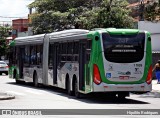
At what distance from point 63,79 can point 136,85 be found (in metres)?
4.76

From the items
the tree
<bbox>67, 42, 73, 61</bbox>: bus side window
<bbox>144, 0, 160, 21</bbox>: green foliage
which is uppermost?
<bbox>144, 0, 160, 21</bbox>: green foliage

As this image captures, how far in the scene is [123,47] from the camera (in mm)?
19328

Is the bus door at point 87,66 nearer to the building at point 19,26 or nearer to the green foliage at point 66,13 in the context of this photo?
the green foliage at point 66,13

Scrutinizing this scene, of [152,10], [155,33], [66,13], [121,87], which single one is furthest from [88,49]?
[66,13]

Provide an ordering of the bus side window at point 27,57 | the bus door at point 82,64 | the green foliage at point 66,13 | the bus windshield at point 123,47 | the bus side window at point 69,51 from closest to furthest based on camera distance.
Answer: the bus windshield at point 123,47, the bus door at point 82,64, the bus side window at point 69,51, the bus side window at point 27,57, the green foliage at point 66,13

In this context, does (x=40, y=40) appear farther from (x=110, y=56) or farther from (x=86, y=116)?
(x=86, y=116)

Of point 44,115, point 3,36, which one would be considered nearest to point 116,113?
point 44,115

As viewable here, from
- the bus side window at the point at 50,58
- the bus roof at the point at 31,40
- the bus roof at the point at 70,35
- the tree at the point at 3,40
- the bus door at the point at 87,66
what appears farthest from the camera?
the tree at the point at 3,40

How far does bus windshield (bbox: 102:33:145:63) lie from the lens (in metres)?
19.2

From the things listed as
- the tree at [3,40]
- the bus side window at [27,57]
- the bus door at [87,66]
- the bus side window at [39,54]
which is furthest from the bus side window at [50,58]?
the tree at [3,40]

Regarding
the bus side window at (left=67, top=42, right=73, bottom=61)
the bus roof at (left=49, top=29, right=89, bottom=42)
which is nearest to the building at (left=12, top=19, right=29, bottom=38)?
the bus roof at (left=49, top=29, right=89, bottom=42)

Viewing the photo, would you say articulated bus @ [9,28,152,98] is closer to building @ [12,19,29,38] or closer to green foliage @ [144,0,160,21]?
green foliage @ [144,0,160,21]

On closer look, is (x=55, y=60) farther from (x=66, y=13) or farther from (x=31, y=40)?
(x=66, y=13)

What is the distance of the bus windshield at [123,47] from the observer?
1925cm
